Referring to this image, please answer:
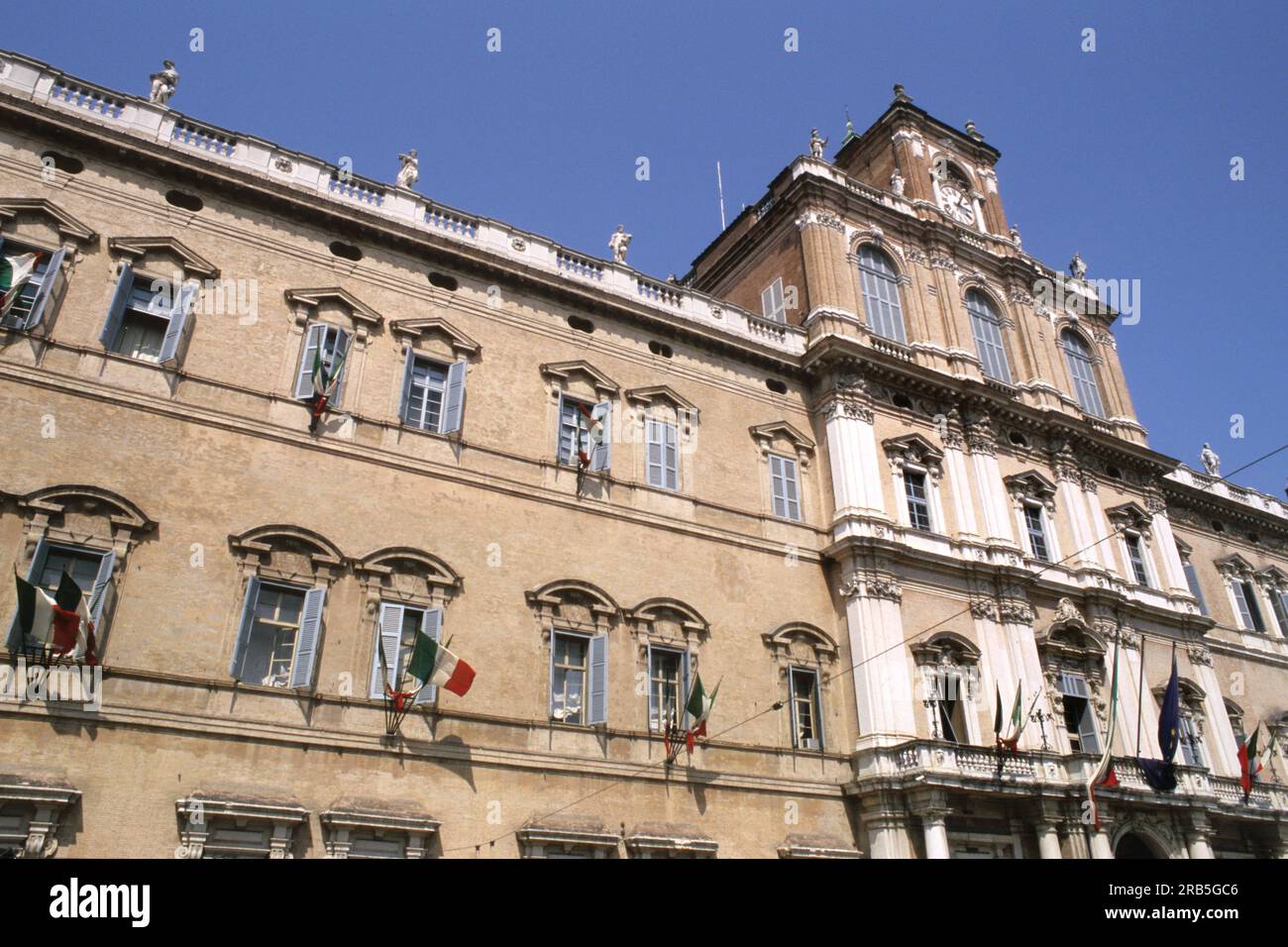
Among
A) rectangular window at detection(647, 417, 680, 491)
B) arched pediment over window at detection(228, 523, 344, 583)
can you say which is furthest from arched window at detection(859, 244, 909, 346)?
arched pediment over window at detection(228, 523, 344, 583)

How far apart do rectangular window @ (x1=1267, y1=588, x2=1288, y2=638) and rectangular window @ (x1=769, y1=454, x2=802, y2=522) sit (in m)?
19.0

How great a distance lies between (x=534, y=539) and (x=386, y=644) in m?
3.40

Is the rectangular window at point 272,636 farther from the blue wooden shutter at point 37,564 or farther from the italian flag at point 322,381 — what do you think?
the italian flag at point 322,381

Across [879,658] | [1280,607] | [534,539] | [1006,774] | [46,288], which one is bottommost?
[1006,774]

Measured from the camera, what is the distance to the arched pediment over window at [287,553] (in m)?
14.5

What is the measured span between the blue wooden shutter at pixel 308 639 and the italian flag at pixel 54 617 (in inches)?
107

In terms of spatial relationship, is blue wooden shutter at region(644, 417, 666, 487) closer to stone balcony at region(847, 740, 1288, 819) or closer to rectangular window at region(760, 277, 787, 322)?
rectangular window at region(760, 277, 787, 322)

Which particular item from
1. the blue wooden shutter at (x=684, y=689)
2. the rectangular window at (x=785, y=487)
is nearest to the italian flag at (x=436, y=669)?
the blue wooden shutter at (x=684, y=689)

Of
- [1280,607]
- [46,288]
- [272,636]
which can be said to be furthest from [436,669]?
[1280,607]

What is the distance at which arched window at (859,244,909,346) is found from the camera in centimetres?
2438

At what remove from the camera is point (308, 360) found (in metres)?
16.5

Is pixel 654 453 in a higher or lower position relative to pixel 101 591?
higher

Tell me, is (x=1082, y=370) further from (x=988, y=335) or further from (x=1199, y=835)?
(x=1199, y=835)
